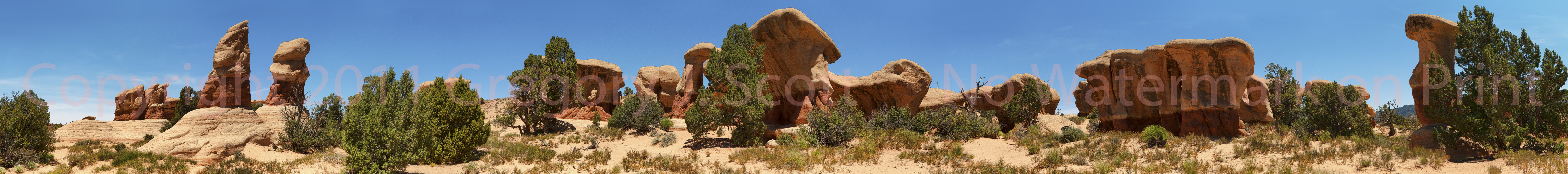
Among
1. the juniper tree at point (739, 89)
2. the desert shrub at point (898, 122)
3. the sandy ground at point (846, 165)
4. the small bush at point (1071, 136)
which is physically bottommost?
the sandy ground at point (846, 165)

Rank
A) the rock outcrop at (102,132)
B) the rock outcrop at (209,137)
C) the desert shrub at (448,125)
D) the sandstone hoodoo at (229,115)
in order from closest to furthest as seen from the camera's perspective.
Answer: the desert shrub at (448,125) < the rock outcrop at (209,137) < the sandstone hoodoo at (229,115) < the rock outcrop at (102,132)

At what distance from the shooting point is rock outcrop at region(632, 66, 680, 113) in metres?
42.6

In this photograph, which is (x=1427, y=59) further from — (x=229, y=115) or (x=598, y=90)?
(x=229, y=115)

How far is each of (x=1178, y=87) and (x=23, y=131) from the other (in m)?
31.5

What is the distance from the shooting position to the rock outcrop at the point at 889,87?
1219 inches

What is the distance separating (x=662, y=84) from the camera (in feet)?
141

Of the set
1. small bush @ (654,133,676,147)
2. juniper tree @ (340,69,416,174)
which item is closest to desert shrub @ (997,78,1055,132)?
small bush @ (654,133,676,147)

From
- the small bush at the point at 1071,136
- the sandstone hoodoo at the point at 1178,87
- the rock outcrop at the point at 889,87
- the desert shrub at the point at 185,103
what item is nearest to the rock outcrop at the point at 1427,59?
the sandstone hoodoo at the point at 1178,87

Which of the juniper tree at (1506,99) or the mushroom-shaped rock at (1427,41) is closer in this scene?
the juniper tree at (1506,99)

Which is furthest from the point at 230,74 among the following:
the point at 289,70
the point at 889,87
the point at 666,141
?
the point at 889,87

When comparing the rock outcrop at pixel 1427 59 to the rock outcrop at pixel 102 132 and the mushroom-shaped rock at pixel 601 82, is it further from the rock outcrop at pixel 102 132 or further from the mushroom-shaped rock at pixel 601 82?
the rock outcrop at pixel 102 132

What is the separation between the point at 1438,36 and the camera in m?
16.2

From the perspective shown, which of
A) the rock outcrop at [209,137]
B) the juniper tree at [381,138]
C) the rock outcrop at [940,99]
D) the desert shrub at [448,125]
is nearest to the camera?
the juniper tree at [381,138]

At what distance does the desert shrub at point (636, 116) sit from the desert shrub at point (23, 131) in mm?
16179
